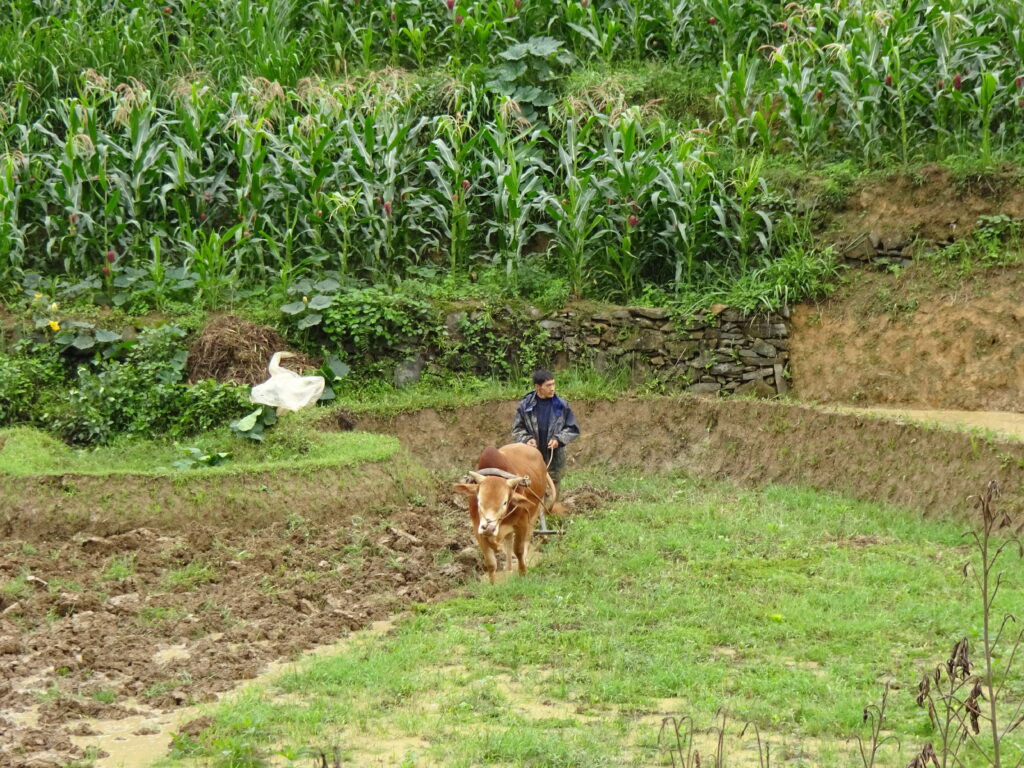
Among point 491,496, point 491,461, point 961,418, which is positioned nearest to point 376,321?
point 491,461

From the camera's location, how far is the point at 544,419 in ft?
36.2

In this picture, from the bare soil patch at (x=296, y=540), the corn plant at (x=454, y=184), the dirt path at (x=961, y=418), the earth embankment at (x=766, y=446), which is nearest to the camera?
the bare soil patch at (x=296, y=540)

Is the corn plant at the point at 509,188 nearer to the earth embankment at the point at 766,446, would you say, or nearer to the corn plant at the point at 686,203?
the corn plant at the point at 686,203

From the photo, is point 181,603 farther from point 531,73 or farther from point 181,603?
point 531,73

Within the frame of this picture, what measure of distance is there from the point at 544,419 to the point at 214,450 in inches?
144

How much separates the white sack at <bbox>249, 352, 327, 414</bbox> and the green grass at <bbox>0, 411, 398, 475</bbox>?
21cm

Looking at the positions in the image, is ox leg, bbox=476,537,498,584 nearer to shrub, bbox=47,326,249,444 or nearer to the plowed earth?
the plowed earth

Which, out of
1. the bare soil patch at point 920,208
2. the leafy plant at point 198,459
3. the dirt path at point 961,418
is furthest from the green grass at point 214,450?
the bare soil patch at point 920,208

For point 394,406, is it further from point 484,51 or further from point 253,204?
point 484,51

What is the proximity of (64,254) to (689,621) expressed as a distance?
11840 mm

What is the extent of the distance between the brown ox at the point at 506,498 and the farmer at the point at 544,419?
398mm

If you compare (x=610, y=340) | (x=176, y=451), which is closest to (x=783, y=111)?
(x=610, y=340)

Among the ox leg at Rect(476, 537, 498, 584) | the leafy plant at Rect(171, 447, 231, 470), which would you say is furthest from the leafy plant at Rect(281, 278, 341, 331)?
the ox leg at Rect(476, 537, 498, 584)

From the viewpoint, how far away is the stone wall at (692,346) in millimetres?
15117
